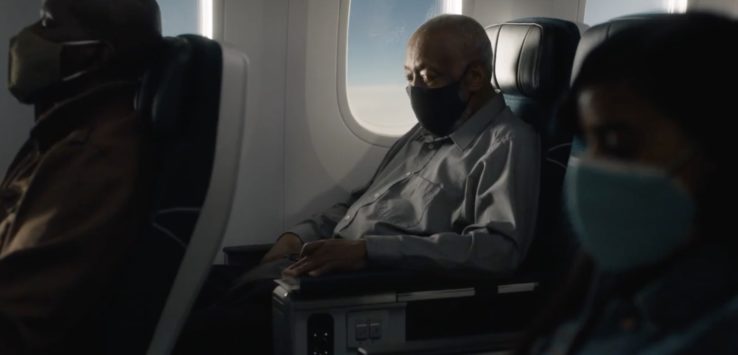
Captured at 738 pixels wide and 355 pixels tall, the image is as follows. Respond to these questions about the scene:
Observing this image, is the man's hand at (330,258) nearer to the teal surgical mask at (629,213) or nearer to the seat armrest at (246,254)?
the seat armrest at (246,254)

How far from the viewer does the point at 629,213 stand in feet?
3.12

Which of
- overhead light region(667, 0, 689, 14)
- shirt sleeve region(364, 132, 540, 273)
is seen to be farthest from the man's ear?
overhead light region(667, 0, 689, 14)

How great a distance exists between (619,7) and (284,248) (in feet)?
7.19

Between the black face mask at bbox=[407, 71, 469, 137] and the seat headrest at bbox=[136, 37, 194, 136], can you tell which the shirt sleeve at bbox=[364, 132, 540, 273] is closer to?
the black face mask at bbox=[407, 71, 469, 137]

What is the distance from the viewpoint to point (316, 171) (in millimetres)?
3453

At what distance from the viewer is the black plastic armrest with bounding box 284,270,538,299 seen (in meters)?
2.16

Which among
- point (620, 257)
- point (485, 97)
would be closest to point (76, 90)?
point (485, 97)

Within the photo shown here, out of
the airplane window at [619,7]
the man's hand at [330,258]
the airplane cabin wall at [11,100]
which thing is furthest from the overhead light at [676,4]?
the airplane cabin wall at [11,100]

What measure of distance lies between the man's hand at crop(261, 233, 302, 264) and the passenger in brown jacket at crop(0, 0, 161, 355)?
968mm

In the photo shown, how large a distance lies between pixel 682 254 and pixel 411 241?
145 centimetres

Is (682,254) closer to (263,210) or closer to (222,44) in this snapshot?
(222,44)

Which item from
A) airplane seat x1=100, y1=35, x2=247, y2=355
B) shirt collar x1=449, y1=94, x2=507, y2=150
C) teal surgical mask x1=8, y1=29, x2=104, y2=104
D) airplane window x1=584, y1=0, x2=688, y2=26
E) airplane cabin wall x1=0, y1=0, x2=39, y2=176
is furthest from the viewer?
airplane window x1=584, y1=0, x2=688, y2=26

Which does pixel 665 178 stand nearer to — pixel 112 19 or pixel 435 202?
pixel 112 19

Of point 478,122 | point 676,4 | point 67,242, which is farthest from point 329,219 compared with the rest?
point 676,4
